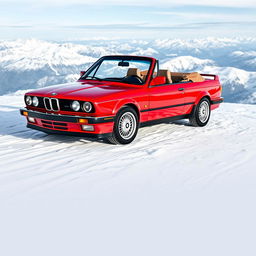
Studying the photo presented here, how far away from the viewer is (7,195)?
417cm

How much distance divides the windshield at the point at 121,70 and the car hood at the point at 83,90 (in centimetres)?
30

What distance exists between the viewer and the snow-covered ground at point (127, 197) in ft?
10.2

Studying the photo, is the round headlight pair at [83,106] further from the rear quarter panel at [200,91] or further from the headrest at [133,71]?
the rear quarter panel at [200,91]

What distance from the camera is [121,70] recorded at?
7.43 m

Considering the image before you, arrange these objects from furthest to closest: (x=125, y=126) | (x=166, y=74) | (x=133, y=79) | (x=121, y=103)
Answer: (x=166, y=74) → (x=133, y=79) → (x=125, y=126) → (x=121, y=103)

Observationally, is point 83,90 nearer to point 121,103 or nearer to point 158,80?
point 121,103

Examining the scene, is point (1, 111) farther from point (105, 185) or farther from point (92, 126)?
point (105, 185)

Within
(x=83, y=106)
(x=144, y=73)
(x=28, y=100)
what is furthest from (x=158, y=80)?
(x=28, y=100)

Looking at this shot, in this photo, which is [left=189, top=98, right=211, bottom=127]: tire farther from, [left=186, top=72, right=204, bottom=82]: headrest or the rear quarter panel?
[left=186, top=72, right=204, bottom=82]: headrest

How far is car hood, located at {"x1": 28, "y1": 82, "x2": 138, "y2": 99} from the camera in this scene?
241 inches

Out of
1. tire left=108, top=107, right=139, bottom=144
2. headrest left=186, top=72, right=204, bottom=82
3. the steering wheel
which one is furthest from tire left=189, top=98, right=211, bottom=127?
tire left=108, top=107, right=139, bottom=144

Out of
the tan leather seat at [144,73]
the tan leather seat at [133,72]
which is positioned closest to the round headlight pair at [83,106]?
the tan leather seat at [144,73]

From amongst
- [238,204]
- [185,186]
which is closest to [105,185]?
Result: [185,186]

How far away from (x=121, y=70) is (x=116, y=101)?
1.41m
